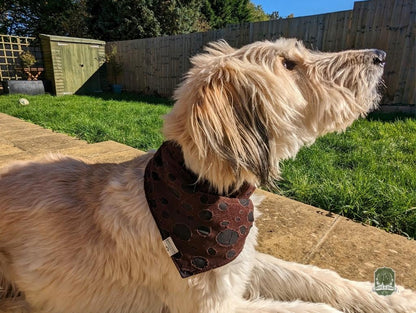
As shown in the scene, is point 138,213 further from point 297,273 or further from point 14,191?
point 297,273

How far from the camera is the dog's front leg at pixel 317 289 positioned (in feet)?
5.98

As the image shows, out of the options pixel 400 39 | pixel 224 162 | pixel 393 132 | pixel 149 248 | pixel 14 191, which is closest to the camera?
pixel 224 162

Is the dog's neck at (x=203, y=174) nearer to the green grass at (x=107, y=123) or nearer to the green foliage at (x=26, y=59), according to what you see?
the green grass at (x=107, y=123)

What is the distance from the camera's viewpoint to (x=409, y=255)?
216cm

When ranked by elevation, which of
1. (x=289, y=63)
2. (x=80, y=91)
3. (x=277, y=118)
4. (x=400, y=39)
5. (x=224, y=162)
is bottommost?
(x=80, y=91)

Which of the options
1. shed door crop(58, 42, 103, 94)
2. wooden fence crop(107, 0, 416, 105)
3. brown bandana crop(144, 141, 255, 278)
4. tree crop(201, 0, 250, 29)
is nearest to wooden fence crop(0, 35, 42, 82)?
shed door crop(58, 42, 103, 94)

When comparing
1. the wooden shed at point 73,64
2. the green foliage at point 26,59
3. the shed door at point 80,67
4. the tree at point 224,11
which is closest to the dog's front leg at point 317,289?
the wooden shed at point 73,64

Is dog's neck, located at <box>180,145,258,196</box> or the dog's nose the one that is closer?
dog's neck, located at <box>180,145,258,196</box>

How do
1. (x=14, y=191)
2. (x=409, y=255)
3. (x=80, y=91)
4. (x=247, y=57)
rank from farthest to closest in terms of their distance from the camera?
(x=80, y=91)
(x=409, y=255)
(x=14, y=191)
(x=247, y=57)

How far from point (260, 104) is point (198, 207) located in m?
0.60

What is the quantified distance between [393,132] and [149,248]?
17.8 ft

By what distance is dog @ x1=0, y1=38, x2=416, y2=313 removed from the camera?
147 centimetres

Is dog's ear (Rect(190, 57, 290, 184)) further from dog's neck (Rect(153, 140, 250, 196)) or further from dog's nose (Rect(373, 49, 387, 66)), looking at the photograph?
dog's nose (Rect(373, 49, 387, 66))

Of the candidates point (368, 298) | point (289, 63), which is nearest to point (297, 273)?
point (368, 298)
